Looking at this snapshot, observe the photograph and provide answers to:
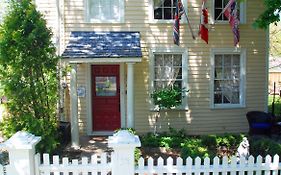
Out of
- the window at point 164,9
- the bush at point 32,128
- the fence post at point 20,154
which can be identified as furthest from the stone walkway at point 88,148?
the window at point 164,9

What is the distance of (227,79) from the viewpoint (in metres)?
11.5

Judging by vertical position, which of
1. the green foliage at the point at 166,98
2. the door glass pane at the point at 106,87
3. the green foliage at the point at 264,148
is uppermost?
the door glass pane at the point at 106,87

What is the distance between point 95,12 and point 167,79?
3.21m

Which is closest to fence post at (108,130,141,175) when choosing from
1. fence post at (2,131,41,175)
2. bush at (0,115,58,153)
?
fence post at (2,131,41,175)

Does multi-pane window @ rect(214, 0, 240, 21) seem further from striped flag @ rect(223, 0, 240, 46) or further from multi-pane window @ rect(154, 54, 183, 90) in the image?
multi-pane window @ rect(154, 54, 183, 90)

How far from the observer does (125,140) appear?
475 cm

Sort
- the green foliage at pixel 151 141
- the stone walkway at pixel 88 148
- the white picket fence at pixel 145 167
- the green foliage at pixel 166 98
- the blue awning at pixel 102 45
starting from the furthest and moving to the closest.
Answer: the green foliage at pixel 166 98
the green foliage at pixel 151 141
the blue awning at pixel 102 45
the stone walkway at pixel 88 148
the white picket fence at pixel 145 167

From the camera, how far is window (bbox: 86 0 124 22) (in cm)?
1089

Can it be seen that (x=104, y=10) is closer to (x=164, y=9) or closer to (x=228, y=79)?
(x=164, y=9)

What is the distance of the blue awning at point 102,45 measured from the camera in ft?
31.7

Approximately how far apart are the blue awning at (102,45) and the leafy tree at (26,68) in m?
1.11

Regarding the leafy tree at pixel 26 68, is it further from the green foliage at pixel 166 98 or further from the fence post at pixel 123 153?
the fence post at pixel 123 153

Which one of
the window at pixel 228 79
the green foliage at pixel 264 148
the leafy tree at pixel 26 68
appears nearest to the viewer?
the green foliage at pixel 264 148

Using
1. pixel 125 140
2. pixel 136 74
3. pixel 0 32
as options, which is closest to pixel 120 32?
pixel 136 74
